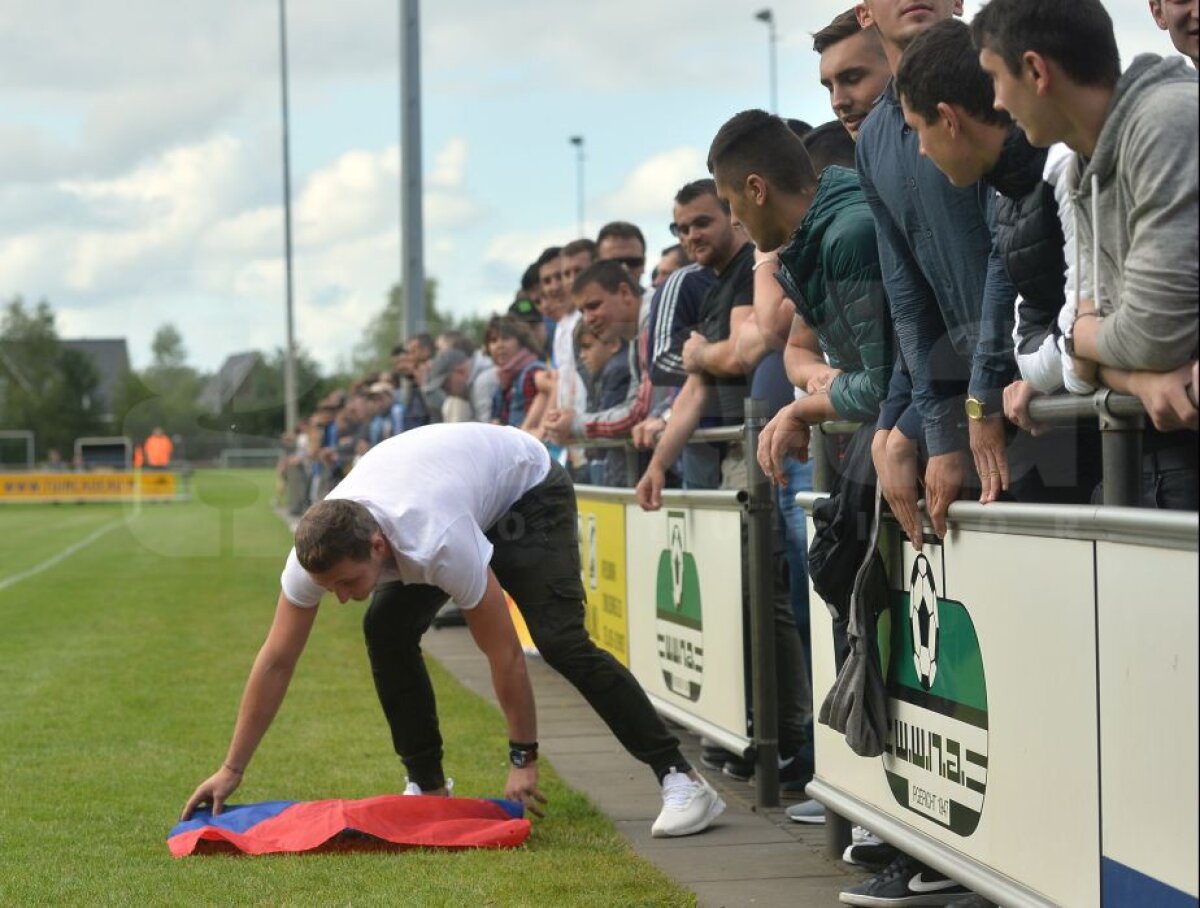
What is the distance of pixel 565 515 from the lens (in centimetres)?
671

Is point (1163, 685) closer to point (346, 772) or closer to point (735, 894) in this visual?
point (735, 894)

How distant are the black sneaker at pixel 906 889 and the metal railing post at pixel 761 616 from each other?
160 cm

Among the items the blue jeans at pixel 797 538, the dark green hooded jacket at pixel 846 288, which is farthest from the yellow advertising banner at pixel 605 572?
the dark green hooded jacket at pixel 846 288

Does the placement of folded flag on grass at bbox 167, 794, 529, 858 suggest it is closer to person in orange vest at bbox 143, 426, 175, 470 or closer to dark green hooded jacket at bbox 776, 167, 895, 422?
dark green hooded jacket at bbox 776, 167, 895, 422

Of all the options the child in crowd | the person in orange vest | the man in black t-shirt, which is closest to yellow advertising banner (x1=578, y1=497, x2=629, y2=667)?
the man in black t-shirt

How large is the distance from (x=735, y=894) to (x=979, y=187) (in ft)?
7.38

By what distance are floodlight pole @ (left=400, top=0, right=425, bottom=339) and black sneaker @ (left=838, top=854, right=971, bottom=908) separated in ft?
56.7

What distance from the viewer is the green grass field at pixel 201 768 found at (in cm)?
534

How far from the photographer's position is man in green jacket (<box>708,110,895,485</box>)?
531cm

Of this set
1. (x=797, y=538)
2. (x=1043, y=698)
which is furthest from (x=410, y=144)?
(x=1043, y=698)

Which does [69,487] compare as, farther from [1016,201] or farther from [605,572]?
[1016,201]

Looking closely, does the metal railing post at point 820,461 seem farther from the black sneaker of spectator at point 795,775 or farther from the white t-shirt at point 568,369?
the white t-shirt at point 568,369

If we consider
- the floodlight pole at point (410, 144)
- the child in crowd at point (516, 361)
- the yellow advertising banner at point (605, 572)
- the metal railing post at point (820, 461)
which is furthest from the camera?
the floodlight pole at point (410, 144)

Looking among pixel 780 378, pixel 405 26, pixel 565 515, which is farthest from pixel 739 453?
pixel 405 26
